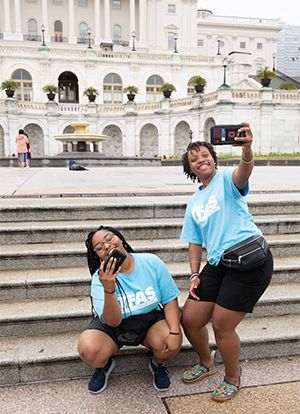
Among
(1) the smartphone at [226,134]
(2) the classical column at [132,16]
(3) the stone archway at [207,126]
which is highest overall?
(2) the classical column at [132,16]

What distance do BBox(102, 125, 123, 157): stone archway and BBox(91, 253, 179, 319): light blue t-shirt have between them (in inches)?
1524

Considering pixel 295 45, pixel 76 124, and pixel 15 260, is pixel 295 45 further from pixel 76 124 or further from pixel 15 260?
pixel 15 260

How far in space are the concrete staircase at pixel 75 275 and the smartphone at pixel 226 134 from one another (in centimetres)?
186

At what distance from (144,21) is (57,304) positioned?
73.0m

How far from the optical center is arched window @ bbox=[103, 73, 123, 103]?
51281 mm

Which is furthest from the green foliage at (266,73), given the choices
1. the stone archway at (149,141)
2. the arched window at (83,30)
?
the arched window at (83,30)

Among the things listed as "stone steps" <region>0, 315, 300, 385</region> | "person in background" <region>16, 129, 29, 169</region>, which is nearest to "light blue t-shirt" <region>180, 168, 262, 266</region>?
"stone steps" <region>0, 315, 300, 385</region>

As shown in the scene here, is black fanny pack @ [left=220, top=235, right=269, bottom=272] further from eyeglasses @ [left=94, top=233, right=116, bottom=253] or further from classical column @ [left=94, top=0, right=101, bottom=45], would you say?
Answer: classical column @ [left=94, top=0, right=101, bottom=45]

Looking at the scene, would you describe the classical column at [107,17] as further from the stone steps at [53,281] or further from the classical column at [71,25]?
the stone steps at [53,281]

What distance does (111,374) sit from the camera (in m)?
3.46

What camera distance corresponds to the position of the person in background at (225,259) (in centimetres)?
292

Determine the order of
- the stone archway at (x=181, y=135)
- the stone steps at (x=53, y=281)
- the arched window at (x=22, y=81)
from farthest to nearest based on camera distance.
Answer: the arched window at (x=22, y=81)
the stone archway at (x=181, y=135)
the stone steps at (x=53, y=281)

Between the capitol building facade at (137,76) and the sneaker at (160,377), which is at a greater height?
the capitol building facade at (137,76)

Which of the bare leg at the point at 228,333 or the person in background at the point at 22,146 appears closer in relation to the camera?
the bare leg at the point at 228,333
